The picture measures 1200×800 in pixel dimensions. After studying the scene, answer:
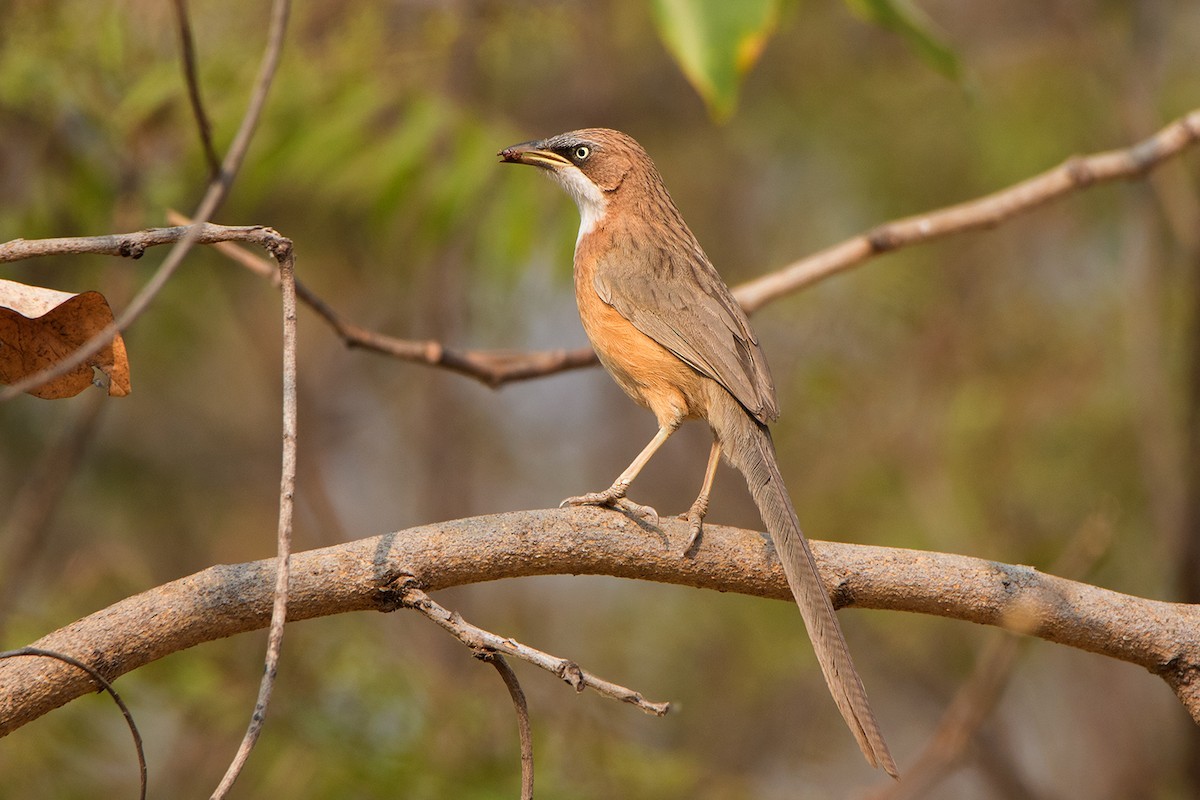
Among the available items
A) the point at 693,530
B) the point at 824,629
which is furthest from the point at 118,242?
the point at 824,629

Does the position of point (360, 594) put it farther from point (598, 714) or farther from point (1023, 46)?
point (1023, 46)

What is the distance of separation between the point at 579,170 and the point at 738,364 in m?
1.54

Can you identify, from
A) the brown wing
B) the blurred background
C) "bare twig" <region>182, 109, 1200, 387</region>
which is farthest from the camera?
the blurred background

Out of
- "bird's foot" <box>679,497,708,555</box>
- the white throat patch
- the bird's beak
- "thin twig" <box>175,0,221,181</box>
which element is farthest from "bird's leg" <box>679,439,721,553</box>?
"thin twig" <box>175,0,221,181</box>

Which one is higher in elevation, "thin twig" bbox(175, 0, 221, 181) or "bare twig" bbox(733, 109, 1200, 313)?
"bare twig" bbox(733, 109, 1200, 313)

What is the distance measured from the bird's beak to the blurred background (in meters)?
0.25

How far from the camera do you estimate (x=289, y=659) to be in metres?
6.48

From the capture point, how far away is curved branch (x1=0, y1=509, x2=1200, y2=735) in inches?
116

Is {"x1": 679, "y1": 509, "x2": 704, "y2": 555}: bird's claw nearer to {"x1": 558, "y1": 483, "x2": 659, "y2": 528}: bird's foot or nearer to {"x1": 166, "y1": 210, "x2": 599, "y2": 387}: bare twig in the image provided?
{"x1": 558, "y1": 483, "x2": 659, "y2": 528}: bird's foot

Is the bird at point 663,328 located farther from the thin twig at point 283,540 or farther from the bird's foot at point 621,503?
the thin twig at point 283,540

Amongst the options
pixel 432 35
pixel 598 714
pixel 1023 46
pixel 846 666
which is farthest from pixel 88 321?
pixel 1023 46

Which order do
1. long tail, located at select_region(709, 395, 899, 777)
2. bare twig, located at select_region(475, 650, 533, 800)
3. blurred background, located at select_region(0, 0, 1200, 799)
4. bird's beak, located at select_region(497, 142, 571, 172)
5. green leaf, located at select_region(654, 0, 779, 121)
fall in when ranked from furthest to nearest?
blurred background, located at select_region(0, 0, 1200, 799)
bird's beak, located at select_region(497, 142, 571, 172)
green leaf, located at select_region(654, 0, 779, 121)
long tail, located at select_region(709, 395, 899, 777)
bare twig, located at select_region(475, 650, 533, 800)

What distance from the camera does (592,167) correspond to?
596 cm

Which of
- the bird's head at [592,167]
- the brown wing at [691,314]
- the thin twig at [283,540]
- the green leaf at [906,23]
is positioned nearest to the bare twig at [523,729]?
the thin twig at [283,540]
